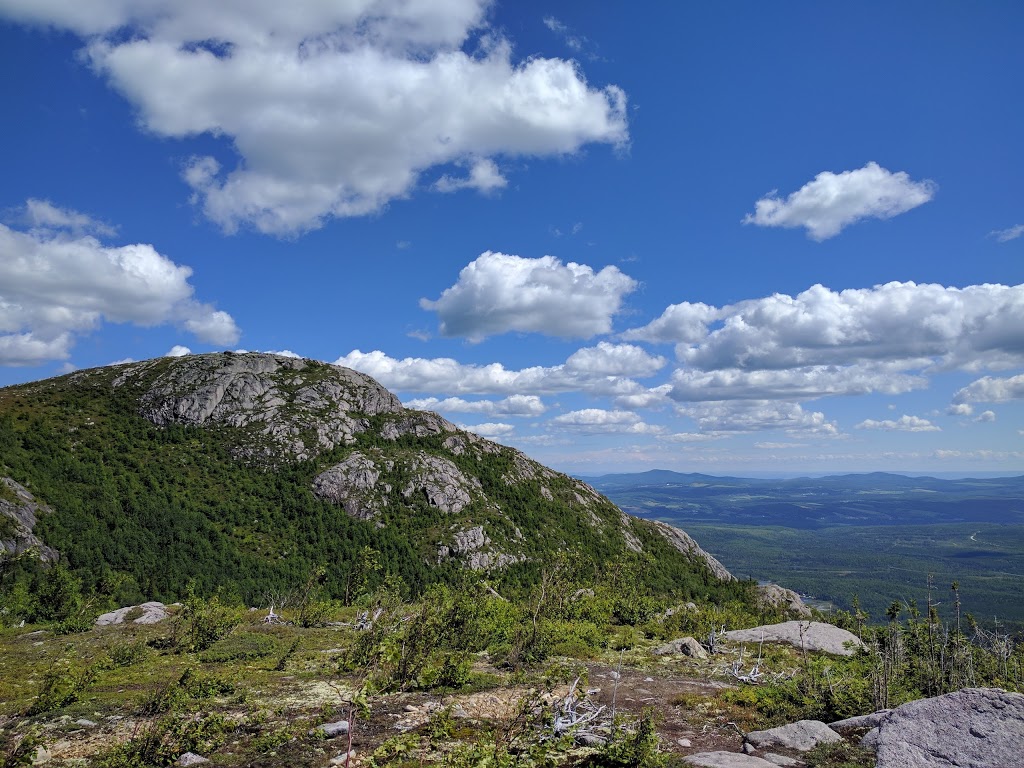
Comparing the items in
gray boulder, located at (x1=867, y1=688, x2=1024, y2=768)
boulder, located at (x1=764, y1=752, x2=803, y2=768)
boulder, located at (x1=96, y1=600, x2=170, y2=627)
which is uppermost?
gray boulder, located at (x1=867, y1=688, x2=1024, y2=768)

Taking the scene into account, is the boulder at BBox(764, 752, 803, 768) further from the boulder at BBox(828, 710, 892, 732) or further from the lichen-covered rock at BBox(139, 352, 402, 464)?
the lichen-covered rock at BBox(139, 352, 402, 464)

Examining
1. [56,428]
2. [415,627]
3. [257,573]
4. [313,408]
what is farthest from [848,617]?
[56,428]

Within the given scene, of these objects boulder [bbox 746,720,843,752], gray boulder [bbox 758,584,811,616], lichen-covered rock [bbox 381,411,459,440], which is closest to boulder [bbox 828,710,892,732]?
boulder [bbox 746,720,843,752]

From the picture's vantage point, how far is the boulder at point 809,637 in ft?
120

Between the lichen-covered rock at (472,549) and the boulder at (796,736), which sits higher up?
the boulder at (796,736)

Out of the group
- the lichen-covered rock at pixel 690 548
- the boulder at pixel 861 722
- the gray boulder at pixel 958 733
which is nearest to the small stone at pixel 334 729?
the gray boulder at pixel 958 733

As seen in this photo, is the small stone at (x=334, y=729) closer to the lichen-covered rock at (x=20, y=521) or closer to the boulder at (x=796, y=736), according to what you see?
the boulder at (x=796, y=736)

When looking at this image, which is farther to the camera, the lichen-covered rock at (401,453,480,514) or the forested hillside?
the lichen-covered rock at (401,453,480,514)

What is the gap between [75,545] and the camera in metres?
82.0

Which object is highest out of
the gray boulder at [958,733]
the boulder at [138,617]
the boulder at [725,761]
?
the gray boulder at [958,733]

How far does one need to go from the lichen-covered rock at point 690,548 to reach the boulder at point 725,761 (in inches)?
5491

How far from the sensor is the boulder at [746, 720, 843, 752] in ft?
51.3

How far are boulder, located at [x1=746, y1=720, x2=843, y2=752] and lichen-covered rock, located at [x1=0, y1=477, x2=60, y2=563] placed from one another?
8770 cm

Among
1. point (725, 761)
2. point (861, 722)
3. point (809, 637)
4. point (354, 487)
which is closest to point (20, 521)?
point (354, 487)
